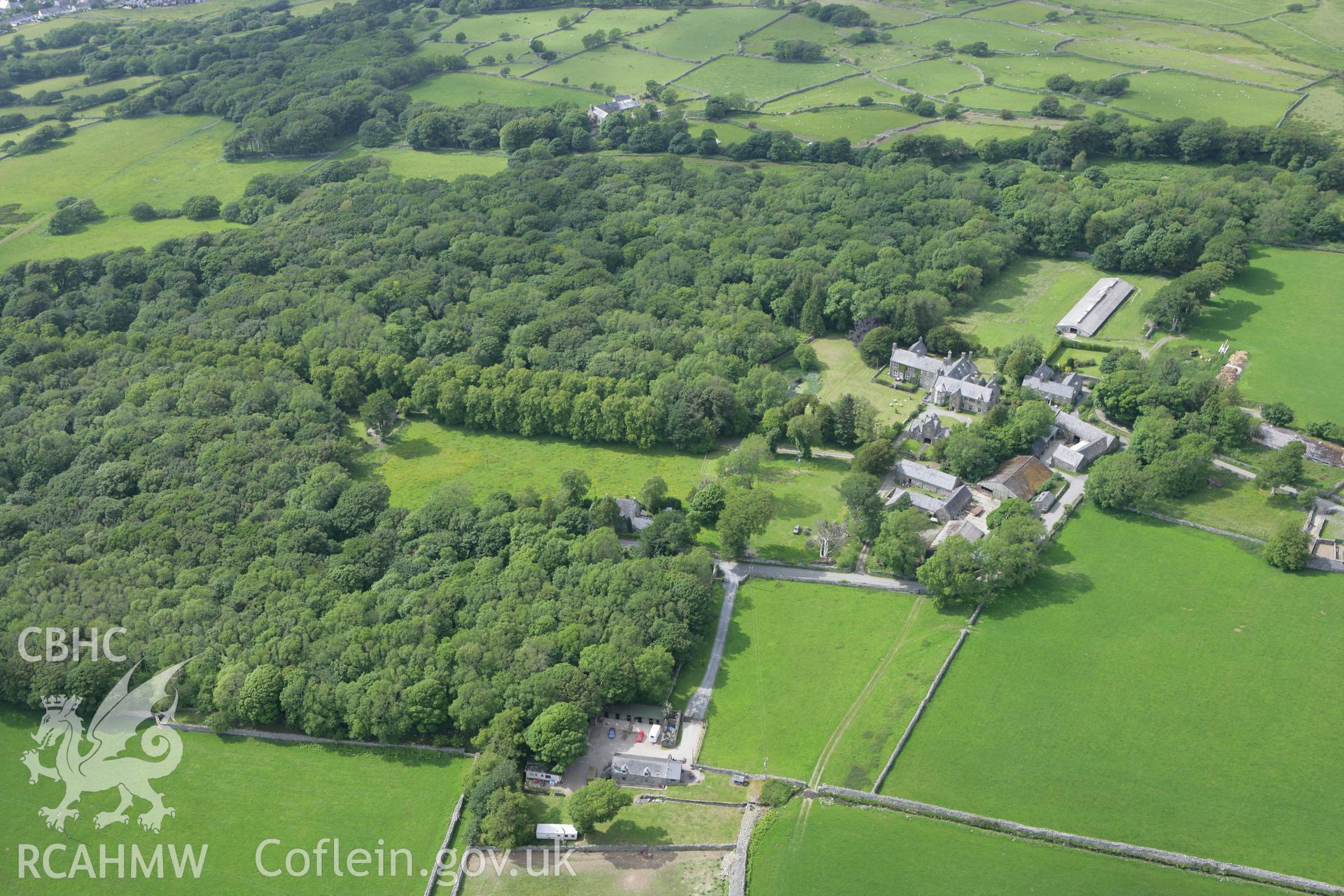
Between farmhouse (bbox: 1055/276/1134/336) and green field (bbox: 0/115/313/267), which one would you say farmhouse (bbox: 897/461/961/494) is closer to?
farmhouse (bbox: 1055/276/1134/336)

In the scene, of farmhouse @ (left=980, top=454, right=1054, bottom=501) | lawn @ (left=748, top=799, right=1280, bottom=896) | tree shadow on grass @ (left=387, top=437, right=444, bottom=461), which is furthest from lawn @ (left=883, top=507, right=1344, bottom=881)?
tree shadow on grass @ (left=387, top=437, right=444, bottom=461)

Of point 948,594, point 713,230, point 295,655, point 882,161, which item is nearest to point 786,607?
point 948,594

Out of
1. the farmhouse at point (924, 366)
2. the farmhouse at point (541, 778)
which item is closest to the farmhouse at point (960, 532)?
the farmhouse at point (924, 366)

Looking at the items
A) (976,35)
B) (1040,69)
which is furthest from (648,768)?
(976,35)

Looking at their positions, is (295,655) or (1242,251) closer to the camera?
(295,655)

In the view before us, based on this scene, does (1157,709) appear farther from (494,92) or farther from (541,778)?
(494,92)

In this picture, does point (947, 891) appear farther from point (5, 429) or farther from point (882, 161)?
point (882, 161)
